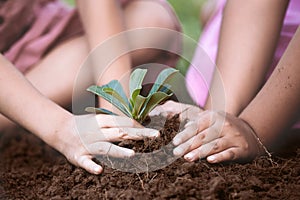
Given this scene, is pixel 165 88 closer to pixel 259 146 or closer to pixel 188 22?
pixel 259 146

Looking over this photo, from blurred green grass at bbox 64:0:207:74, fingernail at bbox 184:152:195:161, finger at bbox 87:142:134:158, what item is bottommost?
finger at bbox 87:142:134:158

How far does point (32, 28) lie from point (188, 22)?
0.44 meters

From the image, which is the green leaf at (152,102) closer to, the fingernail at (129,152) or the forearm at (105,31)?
the fingernail at (129,152)

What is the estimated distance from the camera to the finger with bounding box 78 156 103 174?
3.41ft

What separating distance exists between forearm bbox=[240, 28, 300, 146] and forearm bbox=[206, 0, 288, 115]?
8 cm

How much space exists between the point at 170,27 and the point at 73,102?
345mm

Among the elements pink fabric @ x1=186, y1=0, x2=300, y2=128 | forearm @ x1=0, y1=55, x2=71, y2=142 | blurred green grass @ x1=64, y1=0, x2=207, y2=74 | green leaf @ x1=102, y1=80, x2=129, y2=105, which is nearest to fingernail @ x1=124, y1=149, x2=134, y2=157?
green leaf @ x1=102, y1=80, x2=129, y2=105

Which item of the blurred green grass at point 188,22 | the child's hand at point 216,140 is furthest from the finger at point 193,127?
the blurred green grass at point 188,22

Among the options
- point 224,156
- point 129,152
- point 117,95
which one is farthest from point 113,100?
point 224,156

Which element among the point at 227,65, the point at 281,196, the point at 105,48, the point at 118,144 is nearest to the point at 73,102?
the point at 105,48

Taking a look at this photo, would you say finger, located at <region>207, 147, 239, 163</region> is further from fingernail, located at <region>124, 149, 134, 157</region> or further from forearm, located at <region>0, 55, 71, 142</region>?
forearm, located at <region>0, 55, 71, 142</region>

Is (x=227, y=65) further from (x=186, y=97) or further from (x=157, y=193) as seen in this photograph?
(x=157, y=193)

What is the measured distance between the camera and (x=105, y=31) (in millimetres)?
1304

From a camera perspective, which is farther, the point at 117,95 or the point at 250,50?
the point at 250,50
